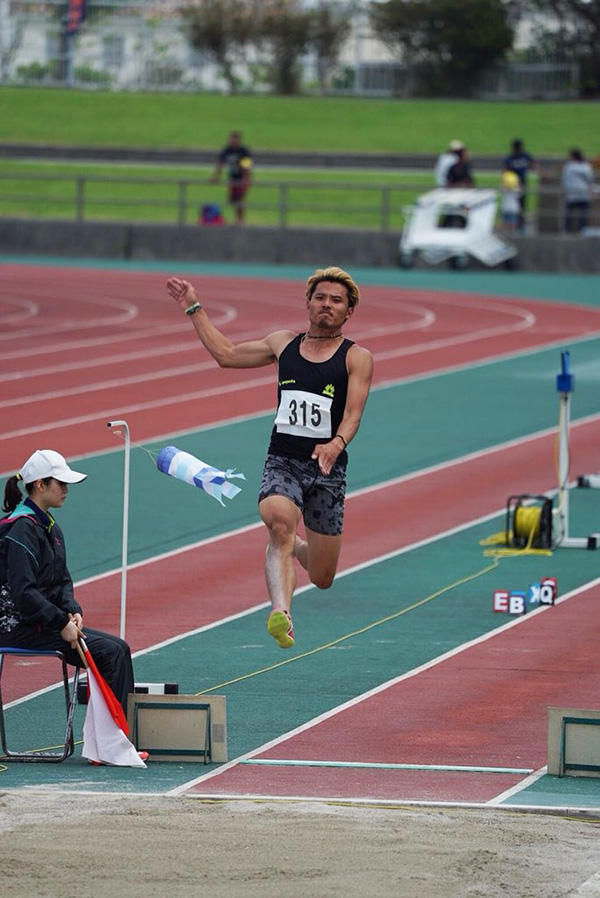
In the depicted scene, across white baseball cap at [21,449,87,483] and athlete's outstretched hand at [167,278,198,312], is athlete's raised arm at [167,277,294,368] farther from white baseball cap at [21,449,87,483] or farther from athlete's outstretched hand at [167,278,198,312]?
white baseball cap at [21,449,87,483]

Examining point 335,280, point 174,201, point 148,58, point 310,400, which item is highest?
point 148,58

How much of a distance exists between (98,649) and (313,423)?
4.98ft

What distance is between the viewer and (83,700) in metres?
9.88

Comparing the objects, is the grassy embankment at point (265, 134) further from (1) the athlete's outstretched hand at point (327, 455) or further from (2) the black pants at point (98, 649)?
(2) the black pants at point (98, 649)

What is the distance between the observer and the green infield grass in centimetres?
5538

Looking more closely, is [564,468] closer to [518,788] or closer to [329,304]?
[329,304]

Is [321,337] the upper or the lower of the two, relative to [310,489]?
upper

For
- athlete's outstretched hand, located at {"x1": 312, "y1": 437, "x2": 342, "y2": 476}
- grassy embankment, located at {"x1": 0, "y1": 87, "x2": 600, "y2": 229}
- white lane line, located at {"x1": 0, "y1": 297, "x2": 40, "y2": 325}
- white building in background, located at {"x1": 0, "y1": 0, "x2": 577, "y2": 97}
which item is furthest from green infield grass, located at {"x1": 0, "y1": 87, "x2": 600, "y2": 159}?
athlete's outstretched hand, located at {"x1": 312, "y1": 437, "x2": 342, "y2": 476}

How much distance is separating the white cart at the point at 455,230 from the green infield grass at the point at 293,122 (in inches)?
498

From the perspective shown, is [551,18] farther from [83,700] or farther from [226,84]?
[83,700]

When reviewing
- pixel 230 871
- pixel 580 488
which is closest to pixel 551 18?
pixel 580 488

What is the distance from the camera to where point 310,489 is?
9898 millimetres

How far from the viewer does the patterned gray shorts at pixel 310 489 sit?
9.75 m

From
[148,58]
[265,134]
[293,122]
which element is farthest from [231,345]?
[148,58]
